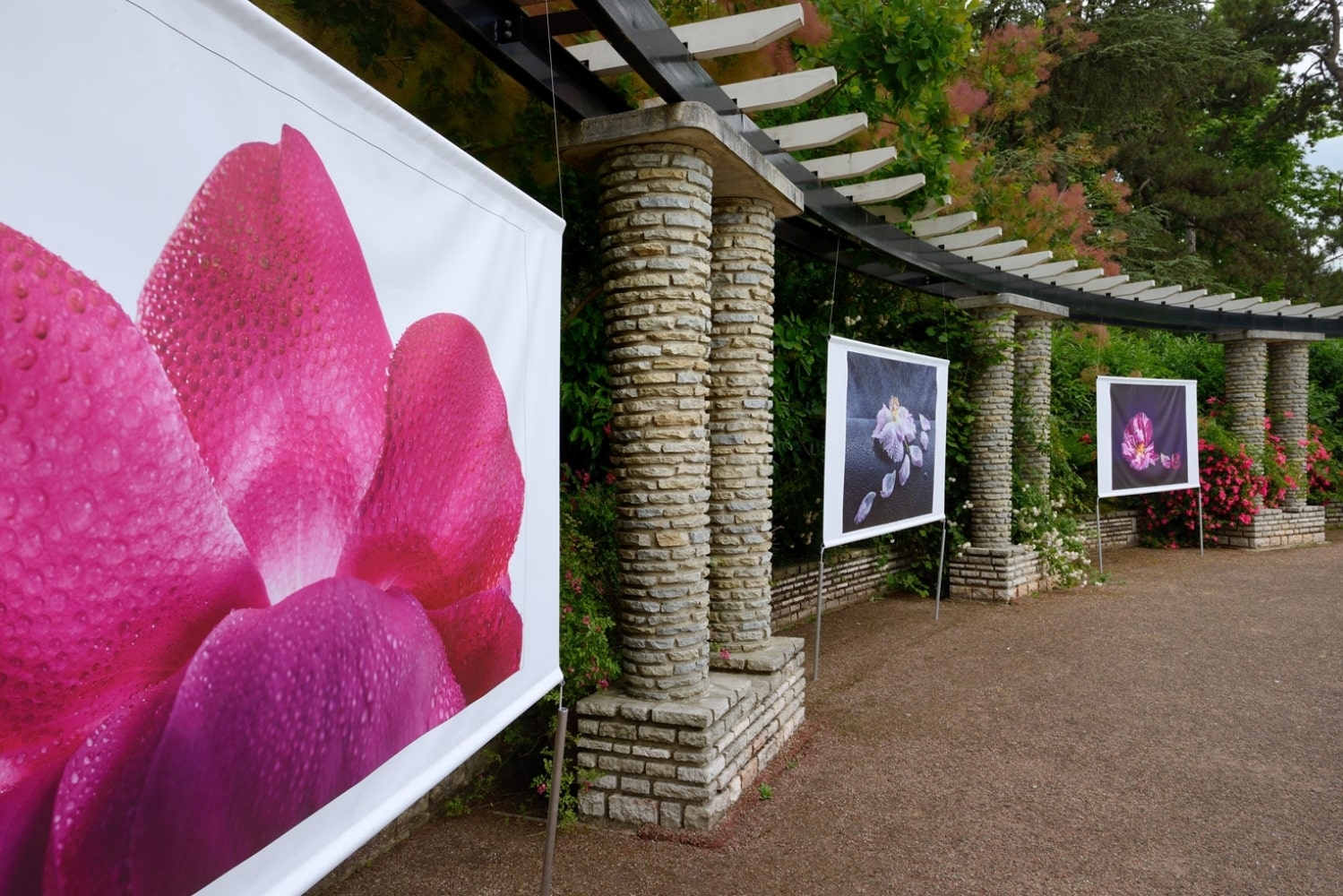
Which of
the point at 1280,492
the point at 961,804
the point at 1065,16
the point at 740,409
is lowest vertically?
the point at 961,804

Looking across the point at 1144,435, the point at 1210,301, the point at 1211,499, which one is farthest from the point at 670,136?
the point at 1211,499

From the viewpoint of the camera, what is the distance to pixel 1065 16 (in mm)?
16328

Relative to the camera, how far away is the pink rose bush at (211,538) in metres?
1.12

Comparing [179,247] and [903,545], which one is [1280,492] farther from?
[179,247]

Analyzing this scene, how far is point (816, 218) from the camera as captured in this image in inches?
254

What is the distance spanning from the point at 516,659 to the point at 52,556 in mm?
1338

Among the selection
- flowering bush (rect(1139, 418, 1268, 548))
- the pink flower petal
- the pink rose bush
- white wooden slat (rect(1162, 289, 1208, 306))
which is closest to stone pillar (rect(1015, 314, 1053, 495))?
white wooden slat (rect(1162, 289, 1208, 306))

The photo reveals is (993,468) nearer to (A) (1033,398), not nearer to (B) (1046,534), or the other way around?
(A) (1033,398)

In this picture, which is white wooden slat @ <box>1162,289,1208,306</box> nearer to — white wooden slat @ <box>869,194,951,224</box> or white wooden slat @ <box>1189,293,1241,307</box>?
white wooden slat @ <box>1189,293,1241,307</box>

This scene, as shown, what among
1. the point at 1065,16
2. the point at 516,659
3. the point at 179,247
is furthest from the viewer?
the point at 1065,16

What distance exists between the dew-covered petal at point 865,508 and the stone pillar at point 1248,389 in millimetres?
10155

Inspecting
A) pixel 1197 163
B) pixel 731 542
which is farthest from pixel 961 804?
pixel 1197 163

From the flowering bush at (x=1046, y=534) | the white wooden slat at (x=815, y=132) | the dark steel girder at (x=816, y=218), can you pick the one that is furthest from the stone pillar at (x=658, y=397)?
the flowering bush at (x=1046, y=534)

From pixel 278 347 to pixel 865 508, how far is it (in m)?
5.78
